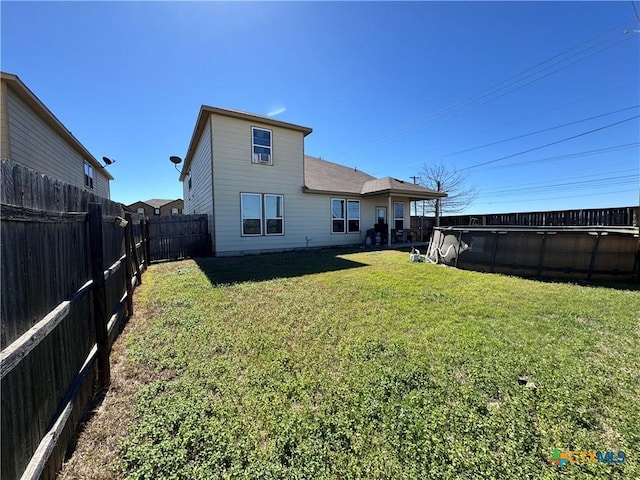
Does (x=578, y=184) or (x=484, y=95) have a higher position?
(x=484, y=95)

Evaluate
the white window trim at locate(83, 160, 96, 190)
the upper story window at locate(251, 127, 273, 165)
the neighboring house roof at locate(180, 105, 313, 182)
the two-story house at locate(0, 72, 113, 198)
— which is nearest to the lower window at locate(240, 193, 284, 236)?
the upper story window at locate(251, 127, 273, 165)

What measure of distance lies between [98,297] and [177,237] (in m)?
8.97

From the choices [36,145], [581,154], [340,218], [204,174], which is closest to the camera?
[36,145]

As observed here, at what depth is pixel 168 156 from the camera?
1584 centimetres

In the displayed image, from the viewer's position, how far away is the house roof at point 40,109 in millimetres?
6715

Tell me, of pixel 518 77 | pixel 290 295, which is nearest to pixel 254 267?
pixel 290 295

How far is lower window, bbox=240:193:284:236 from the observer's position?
10.9 metres

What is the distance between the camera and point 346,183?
48.6 ft

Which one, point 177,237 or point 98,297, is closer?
point 98,297

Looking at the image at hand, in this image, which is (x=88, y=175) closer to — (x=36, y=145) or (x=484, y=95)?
(x=36, y=145)

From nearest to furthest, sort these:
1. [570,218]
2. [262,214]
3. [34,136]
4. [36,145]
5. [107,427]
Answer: [107,427] → [34,136] → [36,145] → [262,214] → [570,218]

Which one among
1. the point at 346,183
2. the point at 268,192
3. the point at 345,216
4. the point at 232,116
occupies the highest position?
the point at 232,116

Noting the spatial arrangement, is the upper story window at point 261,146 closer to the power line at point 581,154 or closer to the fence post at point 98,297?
the fence post at point 98,297

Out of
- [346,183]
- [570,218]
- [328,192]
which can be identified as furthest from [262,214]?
[570,218]
